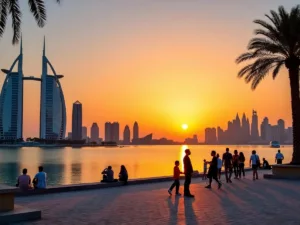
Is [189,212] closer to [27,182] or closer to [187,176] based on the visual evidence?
[187,176]

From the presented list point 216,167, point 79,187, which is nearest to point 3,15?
point 79,187

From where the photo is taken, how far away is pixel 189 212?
1080 cm

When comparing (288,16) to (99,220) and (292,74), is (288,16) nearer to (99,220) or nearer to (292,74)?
(292,74)

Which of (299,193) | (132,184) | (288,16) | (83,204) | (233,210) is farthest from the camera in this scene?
(288,16)

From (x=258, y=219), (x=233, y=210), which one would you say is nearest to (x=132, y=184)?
(x=233, y=210)

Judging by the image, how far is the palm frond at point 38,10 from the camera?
43.2 ft

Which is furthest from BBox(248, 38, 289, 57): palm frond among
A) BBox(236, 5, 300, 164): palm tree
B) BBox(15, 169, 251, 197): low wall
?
BBox(15, 169, 251, 197): low wall

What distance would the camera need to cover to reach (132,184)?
19453mm

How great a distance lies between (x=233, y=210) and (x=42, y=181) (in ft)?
27.1

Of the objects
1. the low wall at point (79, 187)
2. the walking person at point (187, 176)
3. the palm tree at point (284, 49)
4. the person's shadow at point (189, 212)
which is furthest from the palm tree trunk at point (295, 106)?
the person's shadow at point (189, 212)

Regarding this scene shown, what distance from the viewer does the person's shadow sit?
9539 millimetres

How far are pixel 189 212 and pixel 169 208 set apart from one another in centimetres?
84

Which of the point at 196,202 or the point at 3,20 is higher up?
the point at 3,20

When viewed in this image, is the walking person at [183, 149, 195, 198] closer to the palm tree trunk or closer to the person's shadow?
the person's shadow
